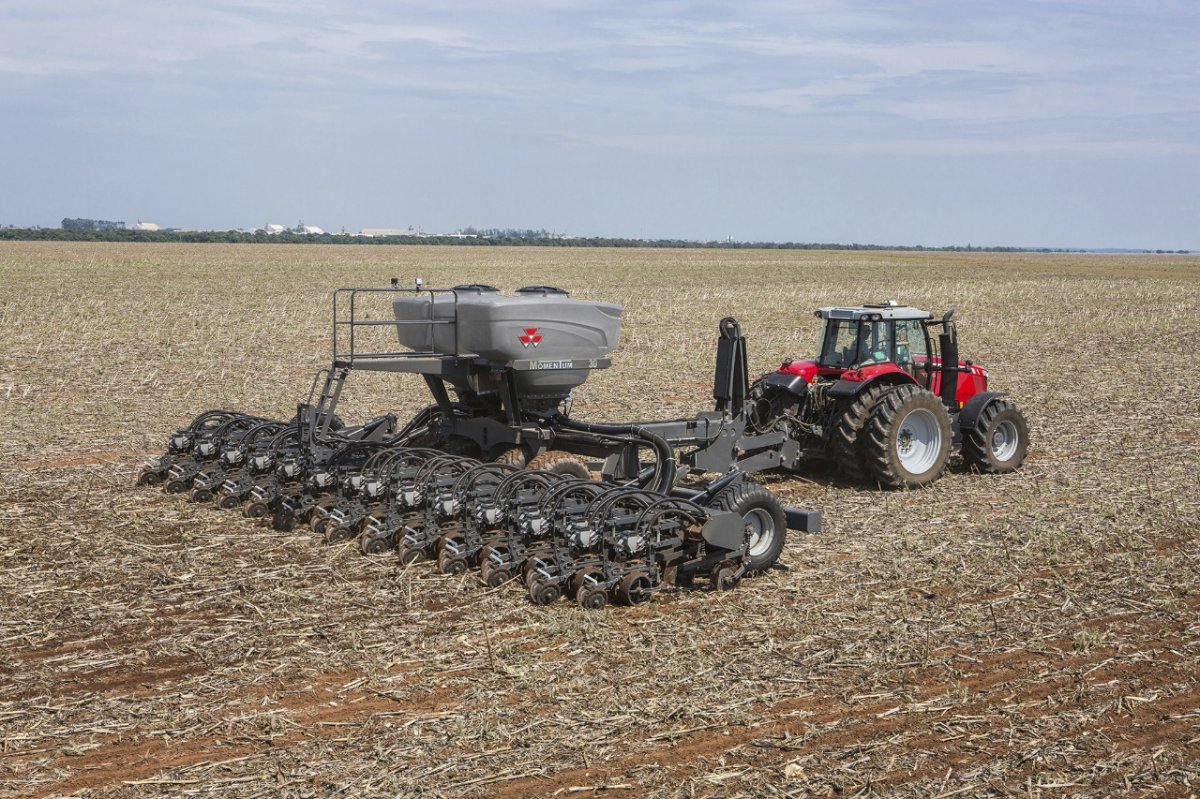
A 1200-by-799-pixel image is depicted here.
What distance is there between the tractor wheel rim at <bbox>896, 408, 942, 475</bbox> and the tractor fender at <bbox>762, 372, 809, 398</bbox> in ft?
3.53

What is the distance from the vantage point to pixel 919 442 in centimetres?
1262

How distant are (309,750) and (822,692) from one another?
2.79 m

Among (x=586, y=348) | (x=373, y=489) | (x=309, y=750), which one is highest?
(x=586, y=348)

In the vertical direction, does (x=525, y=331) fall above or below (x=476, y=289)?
below

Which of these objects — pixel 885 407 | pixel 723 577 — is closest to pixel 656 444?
pixel 723 577

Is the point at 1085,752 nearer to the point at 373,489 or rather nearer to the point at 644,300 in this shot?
the point at 373,489

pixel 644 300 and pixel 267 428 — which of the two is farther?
pixel 644 300

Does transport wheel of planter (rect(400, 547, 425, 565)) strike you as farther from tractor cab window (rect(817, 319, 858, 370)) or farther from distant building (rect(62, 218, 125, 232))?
distant building (rect(62, 218, 125, 232))

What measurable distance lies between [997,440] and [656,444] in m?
4.77

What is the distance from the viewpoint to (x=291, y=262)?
60.8 metres

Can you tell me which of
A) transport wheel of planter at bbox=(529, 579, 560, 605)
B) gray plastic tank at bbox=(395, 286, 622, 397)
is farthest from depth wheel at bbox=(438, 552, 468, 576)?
gray plastic tank at bbox=(395, 286, 622, 397)

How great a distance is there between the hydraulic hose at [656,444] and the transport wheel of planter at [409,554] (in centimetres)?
→ 206

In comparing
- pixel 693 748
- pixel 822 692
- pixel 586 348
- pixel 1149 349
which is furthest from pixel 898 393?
pixel 1149 349

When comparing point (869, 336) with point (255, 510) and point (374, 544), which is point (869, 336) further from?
point (255, 510)
